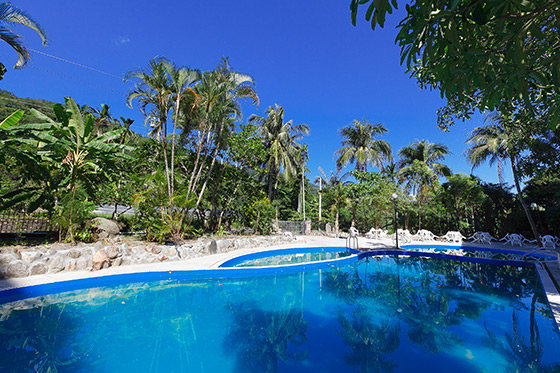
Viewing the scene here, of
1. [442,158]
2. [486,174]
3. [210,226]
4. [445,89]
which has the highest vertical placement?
[442,158]

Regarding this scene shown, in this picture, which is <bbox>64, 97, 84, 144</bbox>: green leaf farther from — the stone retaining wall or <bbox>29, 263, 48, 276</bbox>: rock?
<bbox>29, 263, 48, 276</bbox>: rock

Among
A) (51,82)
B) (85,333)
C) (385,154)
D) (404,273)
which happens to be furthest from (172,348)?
(385,154)

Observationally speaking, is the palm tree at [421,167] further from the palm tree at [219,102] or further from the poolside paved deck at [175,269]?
→ the palm tree at [219,102]

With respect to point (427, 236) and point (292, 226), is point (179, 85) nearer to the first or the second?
point (292, 226)

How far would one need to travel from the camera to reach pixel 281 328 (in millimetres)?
4633

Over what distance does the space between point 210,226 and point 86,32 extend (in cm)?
1275

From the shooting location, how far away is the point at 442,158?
2245cm

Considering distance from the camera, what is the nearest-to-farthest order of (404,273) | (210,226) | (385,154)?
(404,273) < (210,226) < (385,154)

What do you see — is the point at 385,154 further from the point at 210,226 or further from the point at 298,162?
the point at 210,226

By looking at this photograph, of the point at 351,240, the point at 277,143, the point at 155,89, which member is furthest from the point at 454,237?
the point at 155,89

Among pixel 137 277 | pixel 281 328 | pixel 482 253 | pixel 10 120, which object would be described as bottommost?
pixel 281 328

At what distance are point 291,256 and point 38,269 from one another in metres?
9.11

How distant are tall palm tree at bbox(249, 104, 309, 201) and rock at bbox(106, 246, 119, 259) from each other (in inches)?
506

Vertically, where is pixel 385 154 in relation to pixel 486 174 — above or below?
above
